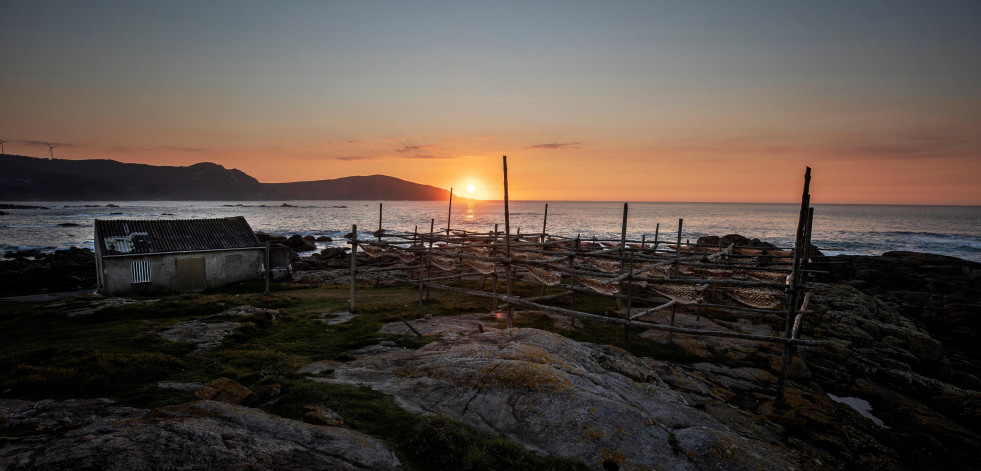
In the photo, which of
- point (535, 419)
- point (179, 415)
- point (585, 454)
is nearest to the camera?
point (179, 415)

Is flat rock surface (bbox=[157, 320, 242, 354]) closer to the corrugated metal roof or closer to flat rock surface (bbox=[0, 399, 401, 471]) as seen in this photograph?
flat rock surface (bbox=[0, 399, 401, 471])

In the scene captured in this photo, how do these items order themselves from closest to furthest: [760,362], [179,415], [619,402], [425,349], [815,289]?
[179,415], [619,402], [425,349], [760,362], [815,289]

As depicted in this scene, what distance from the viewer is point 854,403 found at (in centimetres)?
951

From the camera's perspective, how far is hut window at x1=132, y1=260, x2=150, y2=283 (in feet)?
62.2

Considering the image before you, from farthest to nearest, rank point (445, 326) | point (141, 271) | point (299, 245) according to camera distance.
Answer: point (299, 245)
point (141, 271)
point (445, 326)

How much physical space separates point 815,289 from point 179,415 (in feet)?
86.1

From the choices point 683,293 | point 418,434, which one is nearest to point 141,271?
point 418,434

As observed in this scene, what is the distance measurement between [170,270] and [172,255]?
2.57 feet

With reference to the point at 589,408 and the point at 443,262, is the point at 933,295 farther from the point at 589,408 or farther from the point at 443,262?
the point at 589,408

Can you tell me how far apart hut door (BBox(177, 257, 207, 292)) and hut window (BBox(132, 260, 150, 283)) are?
121 cm

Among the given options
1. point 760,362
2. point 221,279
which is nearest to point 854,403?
point 760,362

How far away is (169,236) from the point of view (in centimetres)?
2053

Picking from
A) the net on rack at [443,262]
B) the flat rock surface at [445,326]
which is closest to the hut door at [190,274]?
the net on rack at [443,262]

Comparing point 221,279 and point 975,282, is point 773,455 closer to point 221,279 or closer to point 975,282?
point 221,279
